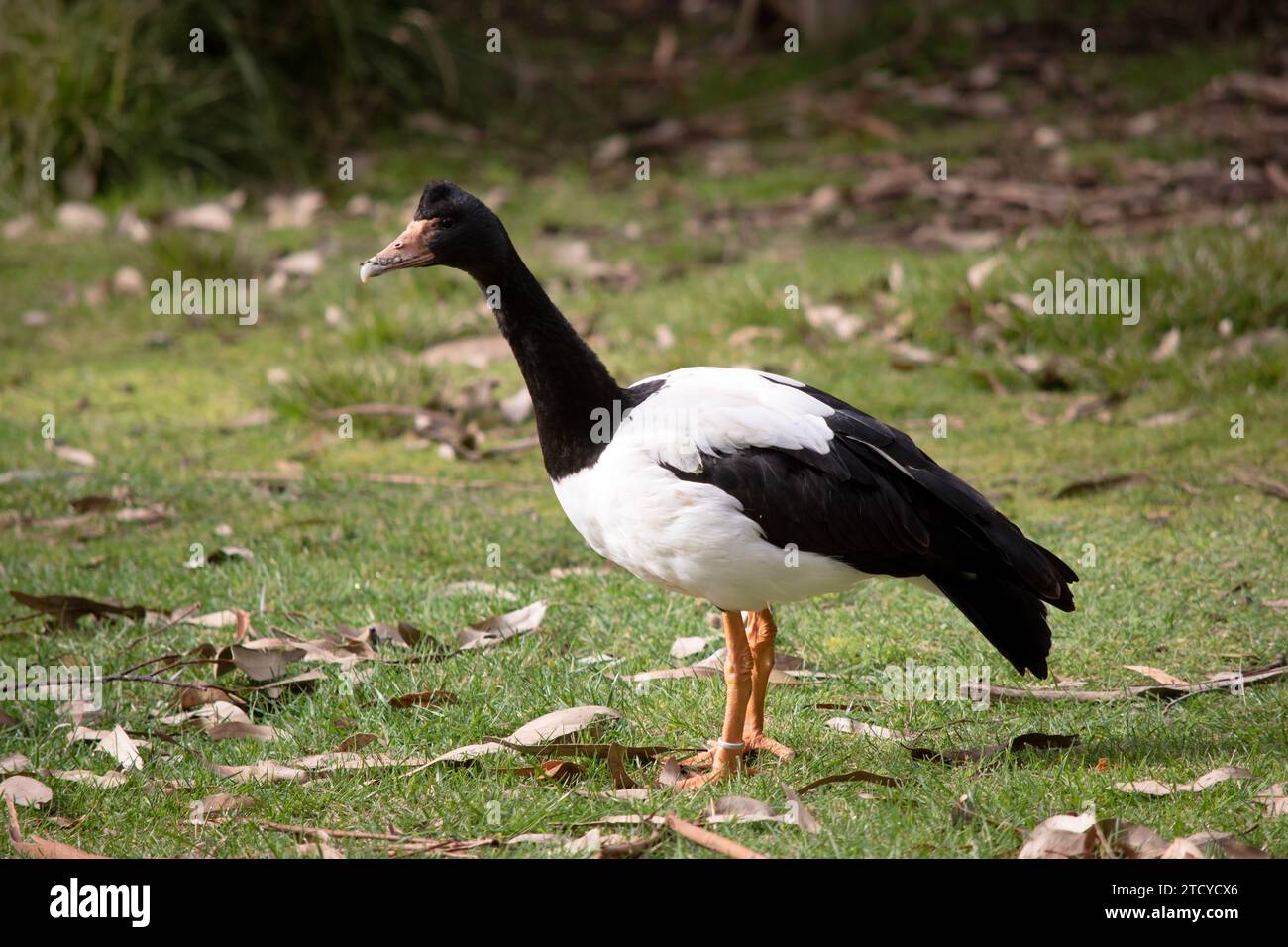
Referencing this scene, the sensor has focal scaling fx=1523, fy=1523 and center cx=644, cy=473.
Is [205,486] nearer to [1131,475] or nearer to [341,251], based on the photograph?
[341,251]

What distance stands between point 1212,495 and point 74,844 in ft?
14.1

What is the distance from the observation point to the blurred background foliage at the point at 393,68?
9.89 metres

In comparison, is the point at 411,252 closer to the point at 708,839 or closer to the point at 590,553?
the point at 708,839

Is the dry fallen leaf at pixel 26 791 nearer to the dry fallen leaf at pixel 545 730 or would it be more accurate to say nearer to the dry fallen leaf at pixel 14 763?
the dry fallen leaf at pixel 14 763

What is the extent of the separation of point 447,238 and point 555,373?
48 centimetres

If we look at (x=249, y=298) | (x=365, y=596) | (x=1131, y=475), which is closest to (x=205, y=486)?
(x=365, y=596)

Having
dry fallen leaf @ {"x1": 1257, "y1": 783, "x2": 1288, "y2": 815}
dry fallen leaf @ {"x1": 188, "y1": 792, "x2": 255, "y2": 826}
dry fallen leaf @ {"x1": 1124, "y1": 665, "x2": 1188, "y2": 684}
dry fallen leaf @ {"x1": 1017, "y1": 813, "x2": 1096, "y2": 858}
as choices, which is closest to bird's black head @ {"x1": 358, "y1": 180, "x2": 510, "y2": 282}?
dry fallen leaf @ {"x1": 188, "y1": 792, "x2": 255, "y2": 826}

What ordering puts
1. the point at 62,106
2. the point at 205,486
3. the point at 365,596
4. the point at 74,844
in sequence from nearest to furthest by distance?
the point at 74,844 < the point at 365,596 < the point at 205,486 < the point at 62,106

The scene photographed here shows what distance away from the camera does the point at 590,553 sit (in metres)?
5.89

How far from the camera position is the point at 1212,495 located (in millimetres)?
5941

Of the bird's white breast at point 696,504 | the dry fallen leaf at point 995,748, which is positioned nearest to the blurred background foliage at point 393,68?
the bird's white breast at point 696,504

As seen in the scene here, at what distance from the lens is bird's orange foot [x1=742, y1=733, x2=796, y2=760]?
162 inches

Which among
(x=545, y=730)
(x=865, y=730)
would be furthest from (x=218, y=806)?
(x=865, y=730)

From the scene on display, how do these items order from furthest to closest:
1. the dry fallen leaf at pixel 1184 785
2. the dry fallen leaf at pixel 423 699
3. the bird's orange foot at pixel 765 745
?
the dry fallen leaf at pixel 423 699
the bird's orange foot at pixel 765 745
the dry fallen leaf at pixel 1184 785
